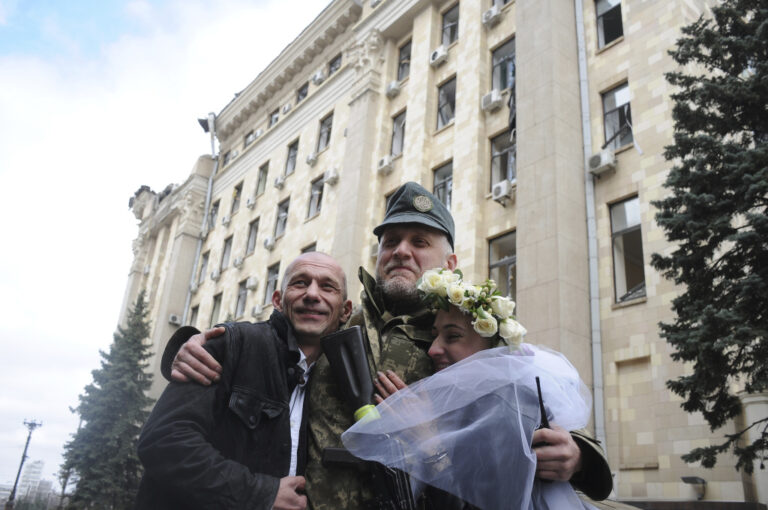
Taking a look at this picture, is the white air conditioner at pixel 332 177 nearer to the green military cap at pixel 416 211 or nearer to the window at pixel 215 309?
the window at pixel 215 309

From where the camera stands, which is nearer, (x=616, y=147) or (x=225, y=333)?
(x=225, y=333)

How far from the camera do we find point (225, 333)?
264 cm

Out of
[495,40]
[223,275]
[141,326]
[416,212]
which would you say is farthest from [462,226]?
[141,326]

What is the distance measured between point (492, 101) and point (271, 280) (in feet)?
39.2

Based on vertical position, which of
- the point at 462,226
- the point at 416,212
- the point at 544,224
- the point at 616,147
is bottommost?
the point at 416,212

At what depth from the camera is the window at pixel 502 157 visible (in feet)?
49.3

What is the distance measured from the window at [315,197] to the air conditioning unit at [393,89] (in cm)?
436

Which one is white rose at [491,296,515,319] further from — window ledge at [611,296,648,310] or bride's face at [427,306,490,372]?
window ledge at [611,296,648,310]

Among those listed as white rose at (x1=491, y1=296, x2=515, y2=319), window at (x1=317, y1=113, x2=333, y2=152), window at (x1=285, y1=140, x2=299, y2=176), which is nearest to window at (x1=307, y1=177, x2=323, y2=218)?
window at (x1=317, y1=113, x2=333, y2=152)

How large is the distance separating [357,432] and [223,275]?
1053 inches

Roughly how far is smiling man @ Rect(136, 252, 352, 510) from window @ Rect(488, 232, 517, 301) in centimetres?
1127

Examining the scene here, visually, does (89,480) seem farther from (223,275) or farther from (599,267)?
(599,267)

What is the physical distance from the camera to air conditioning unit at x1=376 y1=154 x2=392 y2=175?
743 inches

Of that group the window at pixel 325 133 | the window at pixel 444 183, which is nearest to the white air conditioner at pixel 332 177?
the window at pixel 325 133
